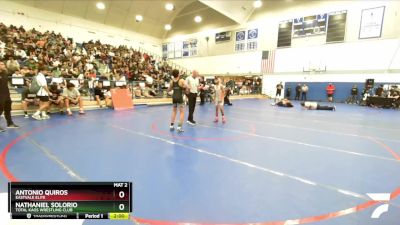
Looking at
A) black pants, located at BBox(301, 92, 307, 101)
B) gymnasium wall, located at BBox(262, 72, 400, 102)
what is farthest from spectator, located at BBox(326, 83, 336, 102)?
black pants, located at BBox(301, 92, 307, 101)

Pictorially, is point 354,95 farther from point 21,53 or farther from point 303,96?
point 21,53

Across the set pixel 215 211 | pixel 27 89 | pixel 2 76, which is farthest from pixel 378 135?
pixel 27 89

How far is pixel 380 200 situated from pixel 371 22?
19.4 metres

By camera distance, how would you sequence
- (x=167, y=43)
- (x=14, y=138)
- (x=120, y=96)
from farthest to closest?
(x=167, y=43)
(x=120, y=96)
(x=14, y=138)

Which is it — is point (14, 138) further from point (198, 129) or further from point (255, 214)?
point (255, 214)

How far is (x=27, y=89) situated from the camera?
8.31 m

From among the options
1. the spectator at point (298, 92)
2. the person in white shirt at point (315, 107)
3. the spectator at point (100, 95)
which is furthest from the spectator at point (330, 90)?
the spectator at point (100, 95)

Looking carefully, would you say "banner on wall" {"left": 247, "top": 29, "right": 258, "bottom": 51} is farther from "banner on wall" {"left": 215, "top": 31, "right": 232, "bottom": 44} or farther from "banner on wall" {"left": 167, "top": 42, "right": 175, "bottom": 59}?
"banner on wall" {"left": 167, "top": 42, "right": 175, "bottom": 59}

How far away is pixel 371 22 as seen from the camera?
16.9 meters

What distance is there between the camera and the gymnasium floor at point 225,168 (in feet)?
7.93

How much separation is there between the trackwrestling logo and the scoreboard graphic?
2519 mm

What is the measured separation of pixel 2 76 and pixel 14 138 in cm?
175


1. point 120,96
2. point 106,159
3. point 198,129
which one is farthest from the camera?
point 120,96

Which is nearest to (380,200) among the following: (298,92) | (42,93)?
(42,93)
